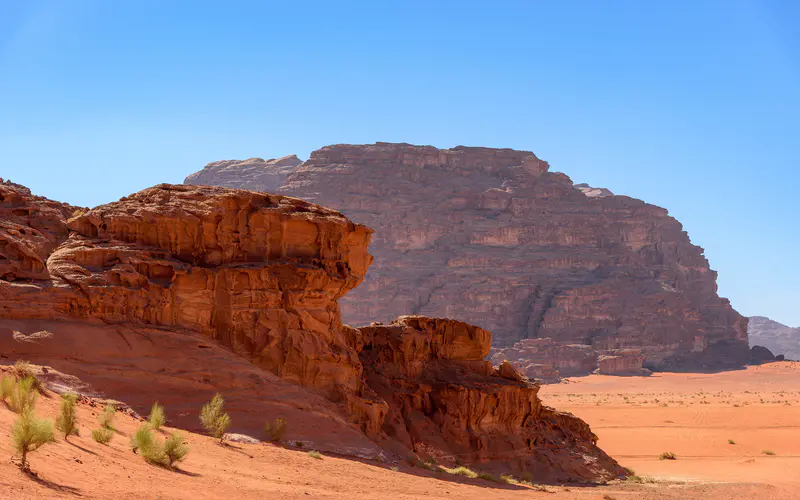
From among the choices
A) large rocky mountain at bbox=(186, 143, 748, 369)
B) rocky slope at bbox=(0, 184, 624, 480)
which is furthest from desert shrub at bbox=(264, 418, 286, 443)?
large rocky mountain at bbox=(186, 143, 748, 369)

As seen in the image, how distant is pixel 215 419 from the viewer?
1547 cm

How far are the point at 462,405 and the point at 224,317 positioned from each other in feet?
24.7

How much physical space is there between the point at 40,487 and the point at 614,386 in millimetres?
81168

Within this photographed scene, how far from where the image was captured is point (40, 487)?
948cm

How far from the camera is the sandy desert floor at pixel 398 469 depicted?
35.1ft

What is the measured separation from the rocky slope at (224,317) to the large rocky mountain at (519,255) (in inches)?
3440

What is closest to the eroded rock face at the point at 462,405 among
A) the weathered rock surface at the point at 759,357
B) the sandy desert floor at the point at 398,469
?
the sandy desert floor at the point at 398,469

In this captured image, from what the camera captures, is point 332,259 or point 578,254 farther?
point 578,254

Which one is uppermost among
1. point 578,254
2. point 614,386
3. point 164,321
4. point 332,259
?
point 578,254

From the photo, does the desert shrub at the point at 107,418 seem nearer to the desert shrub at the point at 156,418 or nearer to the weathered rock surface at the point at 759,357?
the desert shrub at the point at 156,418

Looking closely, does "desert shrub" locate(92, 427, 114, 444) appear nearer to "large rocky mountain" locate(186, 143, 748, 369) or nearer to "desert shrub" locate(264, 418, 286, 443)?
"desert shrub" locate(264, 418, 286, 443)

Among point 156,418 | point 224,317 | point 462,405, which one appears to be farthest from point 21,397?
point 462,405

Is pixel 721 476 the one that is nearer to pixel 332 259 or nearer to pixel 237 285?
pixel 332 259

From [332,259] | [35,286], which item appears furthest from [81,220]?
[332,259]
